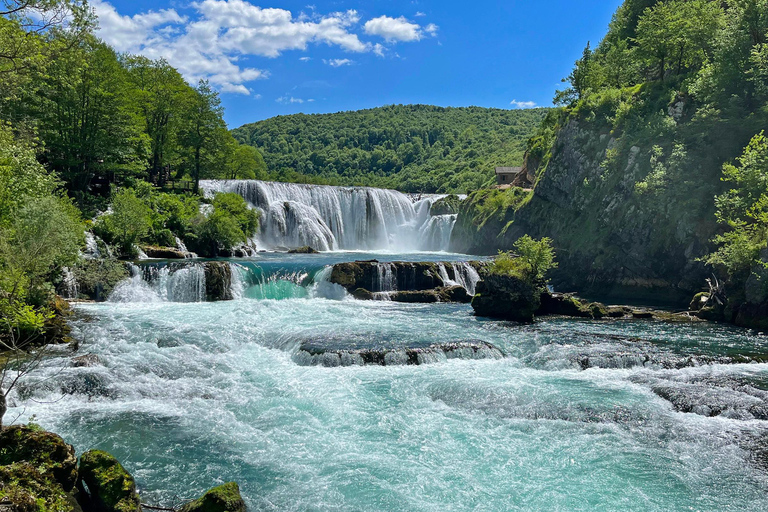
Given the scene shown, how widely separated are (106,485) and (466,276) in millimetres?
23830

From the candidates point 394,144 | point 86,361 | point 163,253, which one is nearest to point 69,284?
point 163,253

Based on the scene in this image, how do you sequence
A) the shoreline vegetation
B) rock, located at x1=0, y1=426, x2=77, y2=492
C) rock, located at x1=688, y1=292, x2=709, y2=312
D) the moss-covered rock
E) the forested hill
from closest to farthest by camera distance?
rock, located at x1=0, y1=426, x2=77, y2=492, the shoreline vegetation, the moss-covered rock, rock, located at x1=688, y1=292, x2=709, y2=312, the forested hill

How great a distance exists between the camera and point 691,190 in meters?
24.5

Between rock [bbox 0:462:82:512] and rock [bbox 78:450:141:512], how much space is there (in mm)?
364

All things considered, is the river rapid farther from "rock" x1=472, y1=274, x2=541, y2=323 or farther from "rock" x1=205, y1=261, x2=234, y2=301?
"rock" x1=205, y1=261, x2=234, y2=301

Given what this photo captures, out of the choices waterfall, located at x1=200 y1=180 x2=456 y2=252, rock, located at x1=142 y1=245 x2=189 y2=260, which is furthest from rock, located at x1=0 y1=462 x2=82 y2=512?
waterfall, located at x1=200 y1=180 x2=456 y2=252

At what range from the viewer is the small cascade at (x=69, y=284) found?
21.0 meters

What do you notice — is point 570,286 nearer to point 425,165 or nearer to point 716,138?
point 716,138

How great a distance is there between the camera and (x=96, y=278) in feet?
71.2

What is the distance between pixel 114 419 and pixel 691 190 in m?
27.3

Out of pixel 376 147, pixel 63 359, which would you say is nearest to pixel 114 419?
pixel 63 359

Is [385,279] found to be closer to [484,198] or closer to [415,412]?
[415,412]

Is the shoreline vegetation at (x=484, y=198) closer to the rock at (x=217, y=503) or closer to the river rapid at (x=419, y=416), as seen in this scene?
the rock at (x=217, y=503)

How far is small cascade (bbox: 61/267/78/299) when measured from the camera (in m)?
21.0
